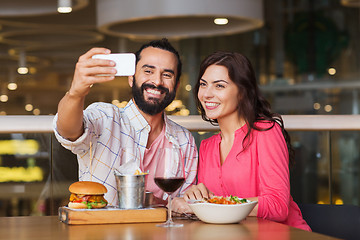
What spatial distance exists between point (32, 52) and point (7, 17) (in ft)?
2.11

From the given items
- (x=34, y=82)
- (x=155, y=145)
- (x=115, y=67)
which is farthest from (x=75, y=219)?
A: (x=34, y=82)

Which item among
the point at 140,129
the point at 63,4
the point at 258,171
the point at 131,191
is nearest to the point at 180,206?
the point at 131,191

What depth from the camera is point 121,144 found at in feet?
7.20

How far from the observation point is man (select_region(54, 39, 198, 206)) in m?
2.13

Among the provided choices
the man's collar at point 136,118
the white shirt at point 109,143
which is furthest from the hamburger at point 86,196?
the man's collar at point 136,118

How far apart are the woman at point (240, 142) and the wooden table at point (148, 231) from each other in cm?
45

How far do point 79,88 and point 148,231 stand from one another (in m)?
0.51

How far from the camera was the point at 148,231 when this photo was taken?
1.42m

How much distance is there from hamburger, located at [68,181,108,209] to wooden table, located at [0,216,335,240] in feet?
0.24

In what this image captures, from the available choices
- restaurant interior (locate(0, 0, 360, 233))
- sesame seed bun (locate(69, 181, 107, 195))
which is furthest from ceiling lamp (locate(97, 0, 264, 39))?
restaurant interior (locate(0, 0, 360, 233))

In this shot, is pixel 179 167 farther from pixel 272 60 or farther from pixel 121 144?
pixel 272 60

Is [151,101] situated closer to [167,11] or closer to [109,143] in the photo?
[109,143]

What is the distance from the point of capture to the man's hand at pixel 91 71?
152 centimetres

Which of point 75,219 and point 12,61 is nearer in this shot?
point 75,219
